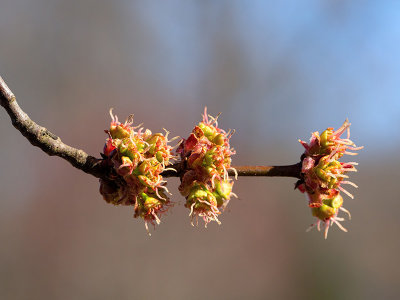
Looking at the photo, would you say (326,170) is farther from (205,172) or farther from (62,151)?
(62,151)

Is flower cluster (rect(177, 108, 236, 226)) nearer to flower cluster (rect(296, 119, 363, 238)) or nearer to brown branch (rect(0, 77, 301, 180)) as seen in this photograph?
brown branch (rect(0, 77, 301, 180))

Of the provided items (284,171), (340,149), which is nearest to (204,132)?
(284,171)

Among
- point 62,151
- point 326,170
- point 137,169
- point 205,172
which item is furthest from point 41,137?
point 326,170

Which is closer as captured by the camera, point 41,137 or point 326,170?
point 41,137

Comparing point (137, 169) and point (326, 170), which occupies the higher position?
point (326, 170)

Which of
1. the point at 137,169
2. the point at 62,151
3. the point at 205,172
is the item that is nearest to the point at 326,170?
the point at 205,172

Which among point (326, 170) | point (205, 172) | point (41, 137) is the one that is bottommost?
point (41, 137)

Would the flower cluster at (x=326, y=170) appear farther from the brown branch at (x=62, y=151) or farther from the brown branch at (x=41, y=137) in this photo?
the brown branch at (x=41, y=137)

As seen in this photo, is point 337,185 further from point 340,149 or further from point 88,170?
point 88,170
